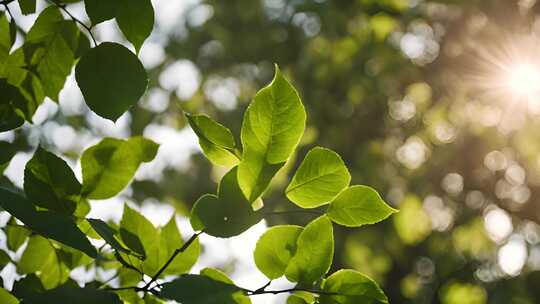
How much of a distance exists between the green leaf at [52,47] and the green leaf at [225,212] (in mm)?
215

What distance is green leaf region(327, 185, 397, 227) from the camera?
19.3 inches

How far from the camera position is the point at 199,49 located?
12.0 feet

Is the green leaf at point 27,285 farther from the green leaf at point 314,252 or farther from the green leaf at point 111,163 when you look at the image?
the green leaf at point 314,252

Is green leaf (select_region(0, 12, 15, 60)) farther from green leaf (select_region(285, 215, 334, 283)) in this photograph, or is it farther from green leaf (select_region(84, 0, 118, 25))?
green leaf (select_region(285, 215, 334, 283))

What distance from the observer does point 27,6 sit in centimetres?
55

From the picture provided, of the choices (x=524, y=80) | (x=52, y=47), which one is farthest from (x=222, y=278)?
(x=524, y=80)

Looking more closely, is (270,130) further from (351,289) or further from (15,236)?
(15,236)

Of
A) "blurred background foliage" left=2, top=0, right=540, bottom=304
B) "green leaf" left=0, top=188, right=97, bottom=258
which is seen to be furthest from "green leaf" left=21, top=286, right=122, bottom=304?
"blurred background foliage" left=2, top=0, right=540, bottom=304

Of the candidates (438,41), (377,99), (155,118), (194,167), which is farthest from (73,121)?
(438,41)

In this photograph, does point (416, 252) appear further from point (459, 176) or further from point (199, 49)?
point (199, 49)

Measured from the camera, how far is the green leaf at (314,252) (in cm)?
47

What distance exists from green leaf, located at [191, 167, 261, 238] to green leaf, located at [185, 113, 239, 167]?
0.11 feet

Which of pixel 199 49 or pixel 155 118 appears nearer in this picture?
pixel 155 118

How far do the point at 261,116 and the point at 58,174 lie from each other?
0.18 meters
